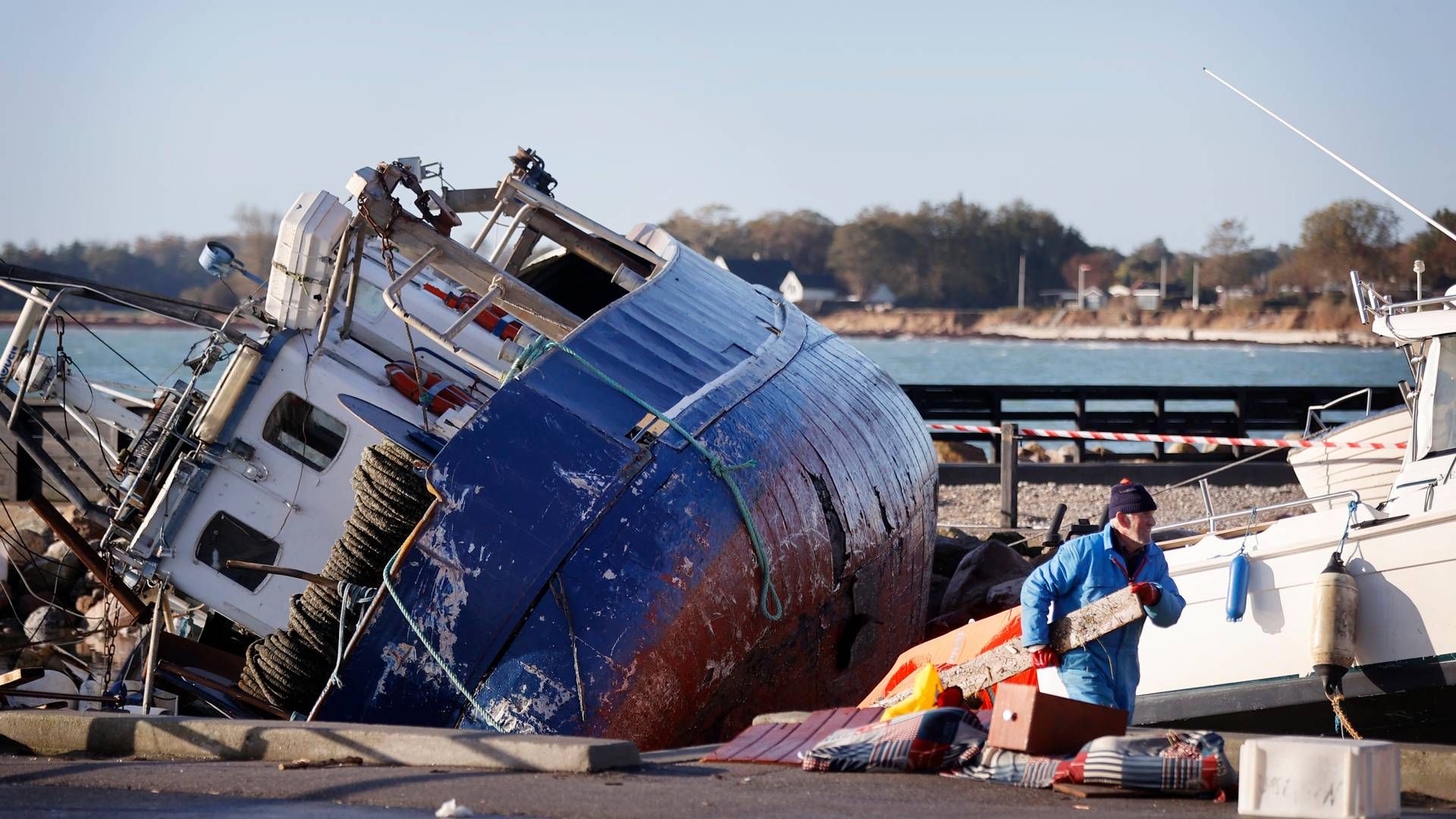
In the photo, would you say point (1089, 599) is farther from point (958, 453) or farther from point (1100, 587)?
point (958, 453)

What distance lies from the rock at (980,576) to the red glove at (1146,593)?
22.4 feet

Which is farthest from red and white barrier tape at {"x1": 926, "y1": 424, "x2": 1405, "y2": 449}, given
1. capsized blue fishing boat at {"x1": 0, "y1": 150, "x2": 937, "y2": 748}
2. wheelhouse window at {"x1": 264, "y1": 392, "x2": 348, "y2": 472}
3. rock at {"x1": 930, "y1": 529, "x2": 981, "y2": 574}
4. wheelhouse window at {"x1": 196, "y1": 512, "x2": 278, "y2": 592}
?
wheelhouse window at {"x1": 196, "y1": 512, "x2": 278, "y2": 592}

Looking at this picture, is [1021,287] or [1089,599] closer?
[1089,599]

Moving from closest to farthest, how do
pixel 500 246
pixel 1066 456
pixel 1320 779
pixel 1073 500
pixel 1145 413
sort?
pixel 1320 779, pixel 500 246, pixel 1073 500, pixel 1066 456, pixel 1145 413

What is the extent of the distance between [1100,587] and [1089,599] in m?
0.07

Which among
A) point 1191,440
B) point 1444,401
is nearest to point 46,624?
point 1444,401

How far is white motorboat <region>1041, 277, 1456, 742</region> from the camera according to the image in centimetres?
905

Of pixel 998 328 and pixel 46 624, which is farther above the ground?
pixel 998 328

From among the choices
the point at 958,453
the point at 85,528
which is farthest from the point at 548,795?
the point at 958,453

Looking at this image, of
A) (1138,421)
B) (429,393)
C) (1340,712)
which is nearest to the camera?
(1340,712)

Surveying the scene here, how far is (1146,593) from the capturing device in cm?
627

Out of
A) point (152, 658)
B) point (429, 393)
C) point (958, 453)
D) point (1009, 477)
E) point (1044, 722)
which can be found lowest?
point (152, 658)

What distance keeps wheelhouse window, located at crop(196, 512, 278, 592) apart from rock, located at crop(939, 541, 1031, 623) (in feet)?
20.1

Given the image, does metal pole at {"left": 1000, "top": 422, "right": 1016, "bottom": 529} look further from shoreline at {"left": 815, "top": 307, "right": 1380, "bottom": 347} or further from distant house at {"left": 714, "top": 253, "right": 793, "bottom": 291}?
shoreline at {"left": 815, "top": 307, "right": 1380, "bottom": 347}
